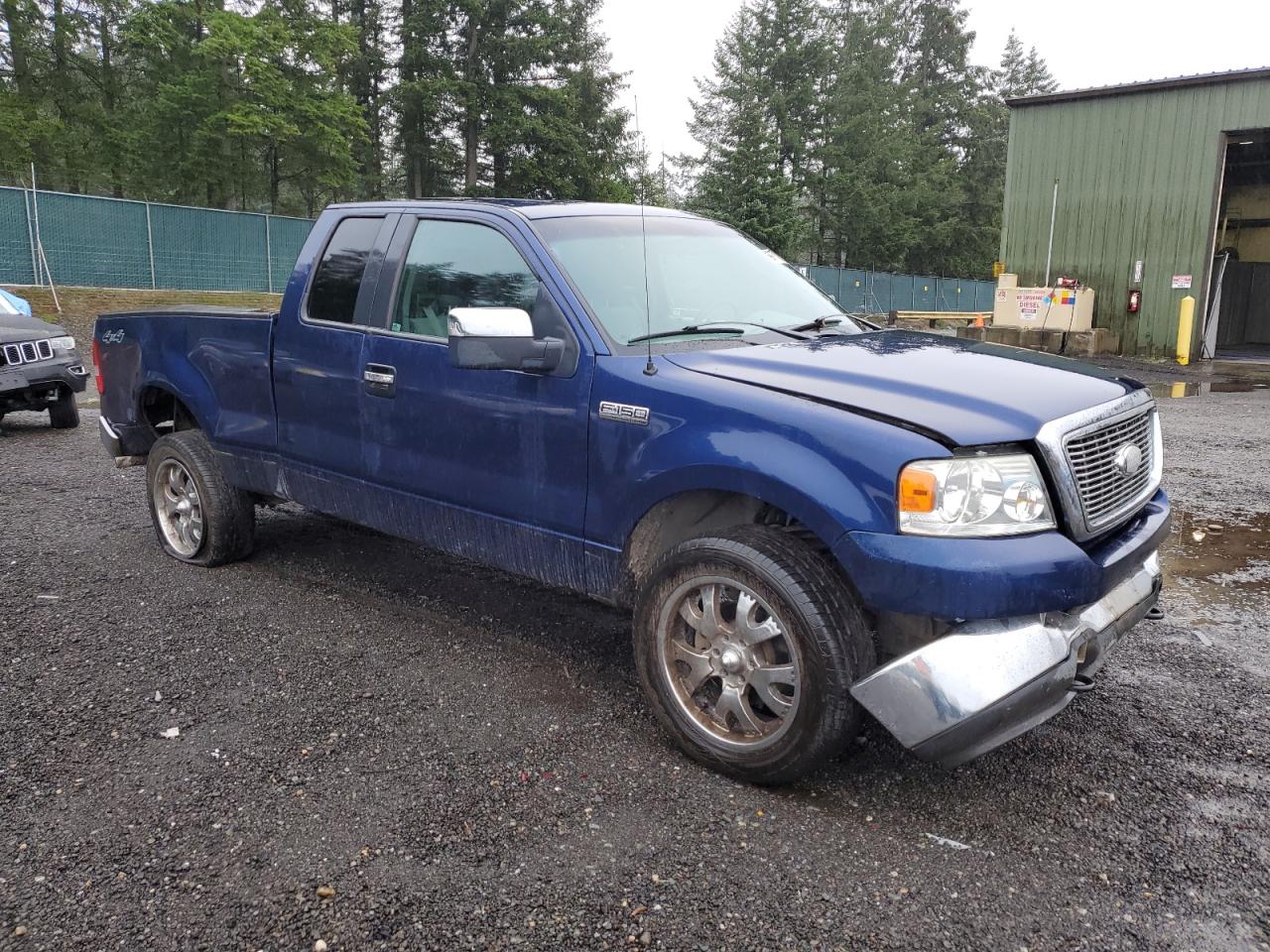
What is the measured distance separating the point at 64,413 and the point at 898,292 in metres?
40.3

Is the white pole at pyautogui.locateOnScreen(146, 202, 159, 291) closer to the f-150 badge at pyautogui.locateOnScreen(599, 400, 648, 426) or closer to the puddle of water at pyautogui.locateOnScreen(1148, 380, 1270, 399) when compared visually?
the puddle of water at pyautogui.locateOnScreen(1148, 380, 1270, 399)

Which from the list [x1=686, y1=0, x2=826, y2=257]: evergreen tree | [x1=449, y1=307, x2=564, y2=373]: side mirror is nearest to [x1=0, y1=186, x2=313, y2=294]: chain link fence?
[x1=449, y1=307, x2=564, y2=373]: side mirror

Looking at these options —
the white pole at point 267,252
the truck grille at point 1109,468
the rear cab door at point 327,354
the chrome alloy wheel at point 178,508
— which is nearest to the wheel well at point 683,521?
the truck grille at point 1109,468

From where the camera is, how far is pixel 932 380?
10.2ft

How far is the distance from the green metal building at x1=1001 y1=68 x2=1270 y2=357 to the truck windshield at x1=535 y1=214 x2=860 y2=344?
17.8 m

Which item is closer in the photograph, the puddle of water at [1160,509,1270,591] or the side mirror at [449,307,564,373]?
the side mirror at [449,307,564,373]

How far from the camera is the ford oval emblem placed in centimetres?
313

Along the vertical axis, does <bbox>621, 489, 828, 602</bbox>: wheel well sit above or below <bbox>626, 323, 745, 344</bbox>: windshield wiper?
below

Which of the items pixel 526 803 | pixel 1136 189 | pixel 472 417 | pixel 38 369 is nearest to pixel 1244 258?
pixel 1136 189

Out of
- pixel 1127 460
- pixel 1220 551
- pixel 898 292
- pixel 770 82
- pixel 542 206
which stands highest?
pixel 770 82

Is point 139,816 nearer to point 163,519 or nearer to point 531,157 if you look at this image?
point 163,519

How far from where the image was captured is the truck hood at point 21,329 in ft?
30.5

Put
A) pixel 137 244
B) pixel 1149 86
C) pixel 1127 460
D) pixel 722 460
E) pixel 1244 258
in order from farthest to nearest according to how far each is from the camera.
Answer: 1. pixel 1244 258
2. pixel 137 244
3. pixel 1149 86
4. pixel 1127 460
5. pixel 722 460

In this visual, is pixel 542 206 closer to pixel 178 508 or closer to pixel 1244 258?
pixel 178 508
